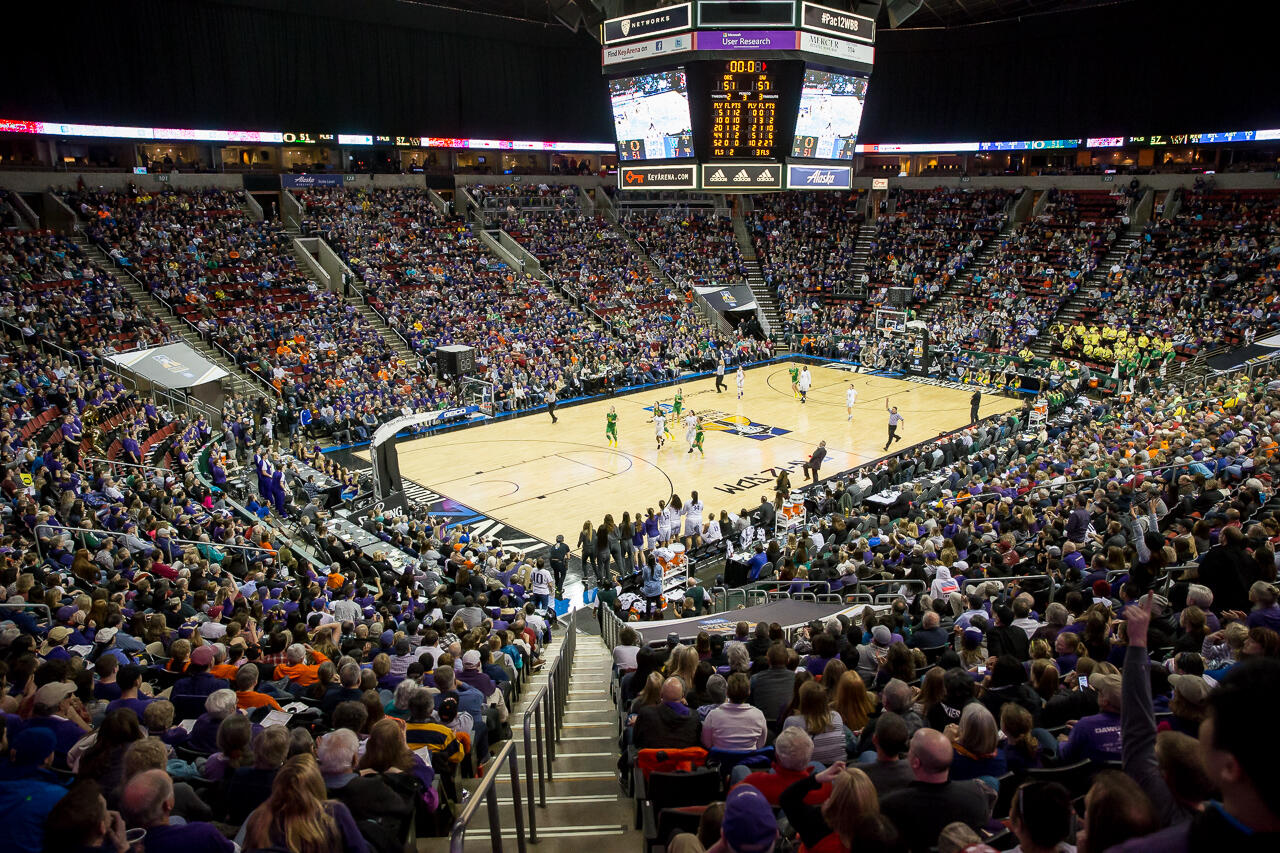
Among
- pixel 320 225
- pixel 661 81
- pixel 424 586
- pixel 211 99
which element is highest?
pixel 211 99

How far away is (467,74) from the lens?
45.2m

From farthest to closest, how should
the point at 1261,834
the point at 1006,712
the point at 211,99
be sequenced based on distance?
the point at 211,99
the point at 1006,712
the point at 1261,834

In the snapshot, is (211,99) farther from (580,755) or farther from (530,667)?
(580,755)

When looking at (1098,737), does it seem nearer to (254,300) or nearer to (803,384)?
(803,384)

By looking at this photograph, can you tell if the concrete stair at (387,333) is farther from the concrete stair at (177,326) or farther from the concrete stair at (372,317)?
the concrete stair at (177,326)

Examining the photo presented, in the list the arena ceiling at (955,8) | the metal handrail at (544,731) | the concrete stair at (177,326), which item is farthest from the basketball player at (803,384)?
the arena ceiling at (955,8)

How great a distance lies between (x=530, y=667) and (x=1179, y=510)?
8246mm

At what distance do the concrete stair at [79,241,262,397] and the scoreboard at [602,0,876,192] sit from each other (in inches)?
566

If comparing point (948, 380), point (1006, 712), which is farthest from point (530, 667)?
point (948, 380)

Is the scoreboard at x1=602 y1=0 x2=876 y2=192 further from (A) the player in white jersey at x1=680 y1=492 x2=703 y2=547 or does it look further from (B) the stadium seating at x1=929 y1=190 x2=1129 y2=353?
(B) the stadium seating at x1=929 y1=190 x2=1129 y2=353

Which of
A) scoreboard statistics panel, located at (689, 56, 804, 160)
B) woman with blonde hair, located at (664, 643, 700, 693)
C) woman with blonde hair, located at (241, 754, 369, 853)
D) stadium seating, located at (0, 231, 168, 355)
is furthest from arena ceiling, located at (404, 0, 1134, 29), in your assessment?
woman with blonde hair, located at (241, 754, 369, 853)

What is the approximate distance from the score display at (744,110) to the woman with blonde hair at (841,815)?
24.5m

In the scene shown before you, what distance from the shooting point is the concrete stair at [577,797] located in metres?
5.24

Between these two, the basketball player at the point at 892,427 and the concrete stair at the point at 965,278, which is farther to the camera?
the concrete stair at the point at 965,278
